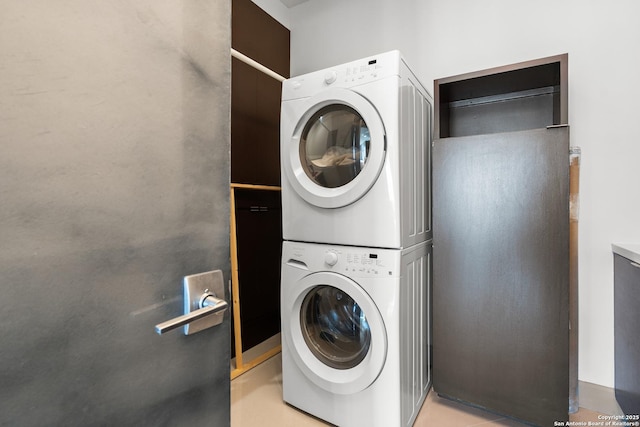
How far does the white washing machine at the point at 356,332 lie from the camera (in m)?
1.40

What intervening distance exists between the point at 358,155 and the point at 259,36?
151 centimetres

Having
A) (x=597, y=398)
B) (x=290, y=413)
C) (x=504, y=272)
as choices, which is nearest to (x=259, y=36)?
(x=504, y=272)

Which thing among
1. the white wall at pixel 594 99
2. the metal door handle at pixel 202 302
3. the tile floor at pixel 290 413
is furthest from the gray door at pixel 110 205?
the white wall at pixel 594 99

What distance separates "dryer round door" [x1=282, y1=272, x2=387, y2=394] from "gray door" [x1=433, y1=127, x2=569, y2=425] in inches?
16.7

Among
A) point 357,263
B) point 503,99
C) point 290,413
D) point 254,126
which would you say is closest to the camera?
point 357,263

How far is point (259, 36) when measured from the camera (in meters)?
2.43

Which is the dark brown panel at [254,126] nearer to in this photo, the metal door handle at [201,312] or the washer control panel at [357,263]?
the washer control panel at [357,263]

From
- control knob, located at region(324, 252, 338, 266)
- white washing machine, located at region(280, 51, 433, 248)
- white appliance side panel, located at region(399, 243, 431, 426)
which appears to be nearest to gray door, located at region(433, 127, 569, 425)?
white appliance side panel, located at region(399, 243, 431, 426)

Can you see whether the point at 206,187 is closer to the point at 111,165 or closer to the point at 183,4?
the point at 111,165

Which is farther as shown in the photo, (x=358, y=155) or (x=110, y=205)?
(x=358, y=155)

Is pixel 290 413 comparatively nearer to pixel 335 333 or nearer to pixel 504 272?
pixel 335 333

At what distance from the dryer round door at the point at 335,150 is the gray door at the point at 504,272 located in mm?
417

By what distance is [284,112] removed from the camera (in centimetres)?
171

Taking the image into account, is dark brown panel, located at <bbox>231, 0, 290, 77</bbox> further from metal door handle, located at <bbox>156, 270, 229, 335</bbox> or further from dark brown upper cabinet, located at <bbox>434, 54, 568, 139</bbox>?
metal door handle, located at <bbox>156, 270, 229, 335</bbox>
